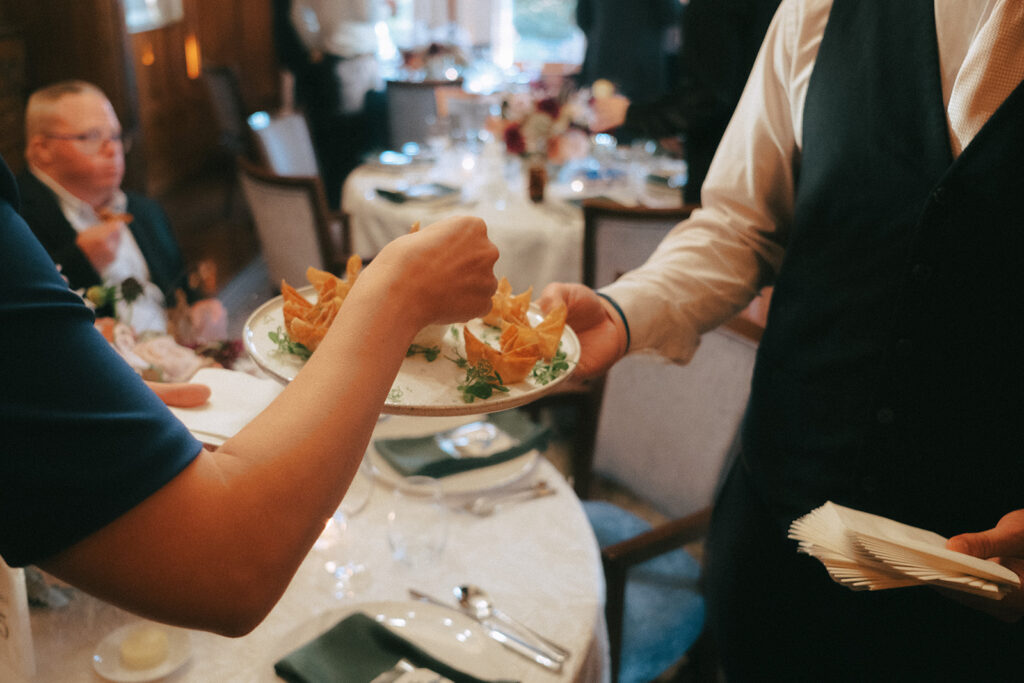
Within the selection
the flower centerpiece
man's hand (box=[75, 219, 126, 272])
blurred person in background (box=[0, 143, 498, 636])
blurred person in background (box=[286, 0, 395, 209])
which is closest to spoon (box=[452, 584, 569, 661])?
blurred person in background (box=[0, 143, 498, 636])

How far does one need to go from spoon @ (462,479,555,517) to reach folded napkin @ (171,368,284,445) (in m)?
0.45

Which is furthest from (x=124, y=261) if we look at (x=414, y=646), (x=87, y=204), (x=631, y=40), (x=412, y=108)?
(x=631, y=40)

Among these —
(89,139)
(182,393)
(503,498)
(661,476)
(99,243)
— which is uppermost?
(89,139)

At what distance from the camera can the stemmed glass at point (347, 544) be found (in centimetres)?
122


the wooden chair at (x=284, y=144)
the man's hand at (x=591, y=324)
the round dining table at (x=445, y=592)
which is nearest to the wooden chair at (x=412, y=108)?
the wooden chair at (x=284, y=144)

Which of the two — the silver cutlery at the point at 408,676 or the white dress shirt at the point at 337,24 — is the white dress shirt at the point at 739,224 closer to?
the silver cutlery at the point at 408,676

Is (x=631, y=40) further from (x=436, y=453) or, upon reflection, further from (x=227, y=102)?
(x=436, y=453)

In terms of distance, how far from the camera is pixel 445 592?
1.21m

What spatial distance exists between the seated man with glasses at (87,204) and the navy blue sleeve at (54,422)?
1392mm

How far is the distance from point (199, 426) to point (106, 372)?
0.52 m

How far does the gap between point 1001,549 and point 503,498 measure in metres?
0.84

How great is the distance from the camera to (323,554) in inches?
50.4

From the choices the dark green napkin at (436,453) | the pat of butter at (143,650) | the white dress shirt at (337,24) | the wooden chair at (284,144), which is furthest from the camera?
the white dress shirt at (337,24)

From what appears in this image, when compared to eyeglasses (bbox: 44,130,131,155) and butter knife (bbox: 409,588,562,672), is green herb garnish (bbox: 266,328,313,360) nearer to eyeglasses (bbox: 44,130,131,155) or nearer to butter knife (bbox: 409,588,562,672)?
butter knife (bbox: 409,588,562,672)
